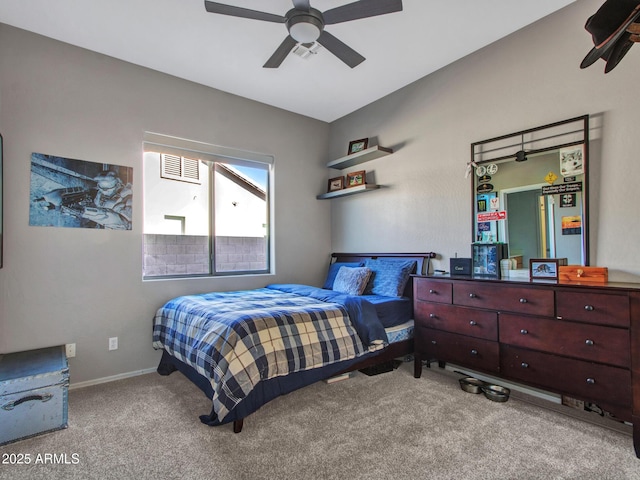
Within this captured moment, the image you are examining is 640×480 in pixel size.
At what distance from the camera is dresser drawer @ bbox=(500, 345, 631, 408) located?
72.6 inches

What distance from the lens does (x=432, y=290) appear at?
2799 mm

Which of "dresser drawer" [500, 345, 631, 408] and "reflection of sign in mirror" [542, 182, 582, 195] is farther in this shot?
"reflection of sign in mirror" [542, 182, 582, 195]

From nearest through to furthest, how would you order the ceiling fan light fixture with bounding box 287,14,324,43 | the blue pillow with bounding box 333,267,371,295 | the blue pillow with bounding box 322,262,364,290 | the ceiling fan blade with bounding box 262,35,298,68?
the ceiling fan light fixture with bounding box 287,14,324,43 < the ceiling fan blade with bounding box 262,35,298,68 < the blue pillow with bounding box 333,267,371,295 < the blue pillow with bounding box 322,262,364,290

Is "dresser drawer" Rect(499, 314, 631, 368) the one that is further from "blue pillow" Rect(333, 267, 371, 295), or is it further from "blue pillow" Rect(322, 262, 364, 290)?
"blue pillow" Rect(322, 262, 364, 290)

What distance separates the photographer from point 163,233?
135 inches

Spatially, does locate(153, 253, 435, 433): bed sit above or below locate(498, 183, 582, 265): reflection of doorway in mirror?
below

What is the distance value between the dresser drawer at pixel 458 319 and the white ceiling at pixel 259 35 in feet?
7.30

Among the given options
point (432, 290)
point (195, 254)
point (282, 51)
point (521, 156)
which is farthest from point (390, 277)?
point (282, 51)

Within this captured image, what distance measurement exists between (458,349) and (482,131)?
6.18ft

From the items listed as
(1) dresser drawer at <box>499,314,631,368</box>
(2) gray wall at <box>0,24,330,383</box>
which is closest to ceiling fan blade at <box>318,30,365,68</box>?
(2) gray wall at <box>0,24,330,383</box>

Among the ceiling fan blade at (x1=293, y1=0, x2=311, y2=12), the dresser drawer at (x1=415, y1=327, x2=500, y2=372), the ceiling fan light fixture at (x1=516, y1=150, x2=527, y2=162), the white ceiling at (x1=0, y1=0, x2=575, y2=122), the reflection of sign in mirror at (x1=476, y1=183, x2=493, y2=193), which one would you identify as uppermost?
the white ceiling at (x1=0, y1=0, x2=575, y2=122)

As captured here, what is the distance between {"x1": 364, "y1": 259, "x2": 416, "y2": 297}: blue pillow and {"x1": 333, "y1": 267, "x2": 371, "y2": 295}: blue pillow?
0.09 metres

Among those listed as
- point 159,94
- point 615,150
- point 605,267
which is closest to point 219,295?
point 159,94

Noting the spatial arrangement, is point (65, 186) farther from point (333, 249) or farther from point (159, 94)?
point (333, 249)
